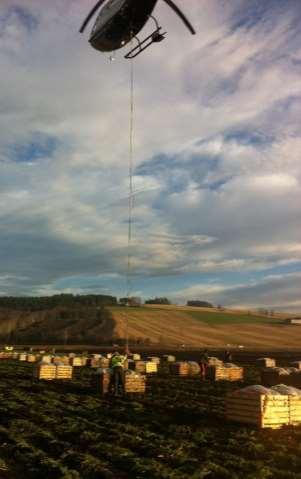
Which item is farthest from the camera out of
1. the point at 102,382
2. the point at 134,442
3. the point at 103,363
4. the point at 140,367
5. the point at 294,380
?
the point at 103,363

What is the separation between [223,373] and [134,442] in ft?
60.8

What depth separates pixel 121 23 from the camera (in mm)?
12930

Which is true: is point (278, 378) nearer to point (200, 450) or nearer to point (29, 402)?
point (29, 402)

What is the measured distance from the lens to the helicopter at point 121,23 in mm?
12320

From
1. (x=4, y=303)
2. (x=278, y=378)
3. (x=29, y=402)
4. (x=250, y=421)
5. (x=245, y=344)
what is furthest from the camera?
A: (x=4, y=303)

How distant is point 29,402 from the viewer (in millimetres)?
17562

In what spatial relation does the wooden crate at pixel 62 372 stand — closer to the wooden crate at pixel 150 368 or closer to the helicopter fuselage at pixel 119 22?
the wooden crate at pixel 150 368

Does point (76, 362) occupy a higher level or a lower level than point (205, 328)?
lower

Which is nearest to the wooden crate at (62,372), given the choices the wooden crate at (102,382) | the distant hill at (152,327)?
the wooden crate at (102,382)

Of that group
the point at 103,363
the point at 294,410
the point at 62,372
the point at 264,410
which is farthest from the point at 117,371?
the point at 103,363

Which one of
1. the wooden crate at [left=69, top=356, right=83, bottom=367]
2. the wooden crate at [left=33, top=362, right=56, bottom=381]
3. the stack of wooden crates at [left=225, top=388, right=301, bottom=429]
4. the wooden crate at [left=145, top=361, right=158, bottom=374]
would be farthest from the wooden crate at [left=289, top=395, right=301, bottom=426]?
the wooden crate at [left=69, top=356, right=83, bottom=367]

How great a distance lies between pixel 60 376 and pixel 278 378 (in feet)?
38.1

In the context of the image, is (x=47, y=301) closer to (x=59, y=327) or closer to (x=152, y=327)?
(x=59, y=327)

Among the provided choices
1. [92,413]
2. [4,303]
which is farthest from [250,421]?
[4,303]
